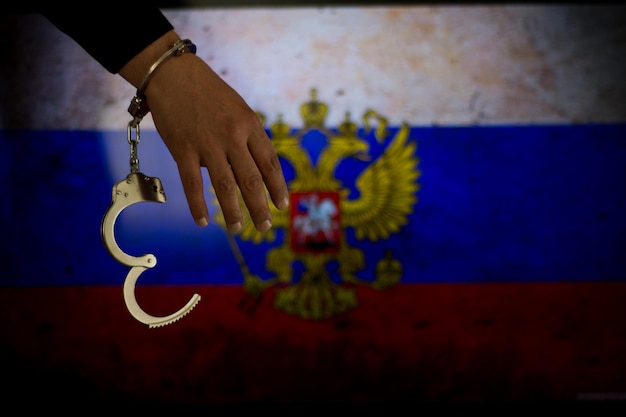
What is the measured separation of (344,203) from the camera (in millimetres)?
2277

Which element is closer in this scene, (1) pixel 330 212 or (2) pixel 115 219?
(2) pixel 115 219

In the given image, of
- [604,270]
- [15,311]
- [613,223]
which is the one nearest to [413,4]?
[613,223]

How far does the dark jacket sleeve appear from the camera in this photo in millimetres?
549

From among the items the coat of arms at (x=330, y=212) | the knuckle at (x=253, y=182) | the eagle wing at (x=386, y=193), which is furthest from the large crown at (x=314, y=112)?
the knuckle at (x=253, y=182)

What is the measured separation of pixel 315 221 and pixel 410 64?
85 centimetres

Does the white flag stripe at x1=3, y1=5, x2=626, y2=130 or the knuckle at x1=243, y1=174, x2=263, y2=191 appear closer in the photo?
the knuckle at x1=243, y1=174, x2=263, y2=191

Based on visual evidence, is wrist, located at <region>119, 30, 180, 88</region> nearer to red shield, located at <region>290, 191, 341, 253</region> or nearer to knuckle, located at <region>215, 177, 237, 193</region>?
knuckle, located at <region>215, 177, 237, 193</region>

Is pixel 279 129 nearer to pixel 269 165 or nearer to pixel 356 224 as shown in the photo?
pixel 356 224

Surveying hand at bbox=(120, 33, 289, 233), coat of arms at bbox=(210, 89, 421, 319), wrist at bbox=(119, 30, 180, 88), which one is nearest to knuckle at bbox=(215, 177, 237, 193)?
hand at bbox=(120, 33, 289, 233)

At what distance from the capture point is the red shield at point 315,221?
7.45 ft

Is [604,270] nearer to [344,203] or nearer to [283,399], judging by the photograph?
[344,203]

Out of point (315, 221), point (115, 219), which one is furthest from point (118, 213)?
point (315, 221)

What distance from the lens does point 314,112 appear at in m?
2.26

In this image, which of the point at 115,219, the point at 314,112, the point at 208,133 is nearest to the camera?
the point at 208,133
